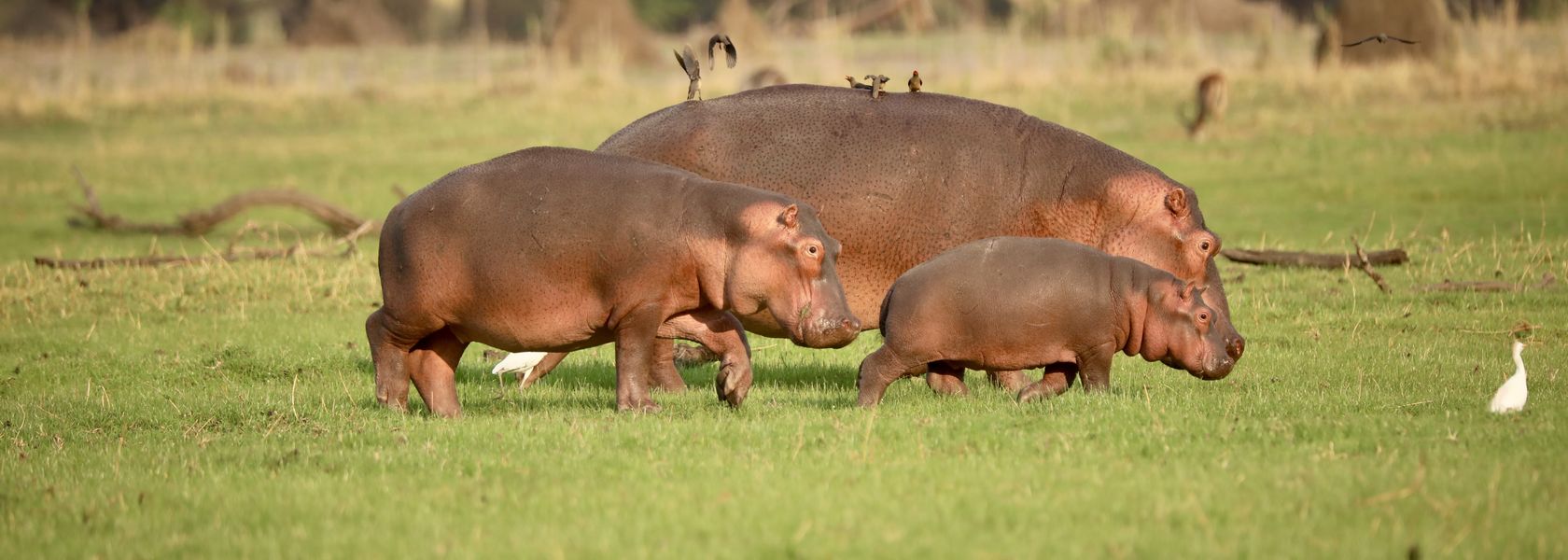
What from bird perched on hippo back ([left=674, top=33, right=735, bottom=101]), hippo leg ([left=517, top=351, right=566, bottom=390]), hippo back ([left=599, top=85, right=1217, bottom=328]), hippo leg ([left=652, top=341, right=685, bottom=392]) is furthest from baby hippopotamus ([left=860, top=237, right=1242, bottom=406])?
hippo leg ([left=517, top=351, right=566, bottom=390])

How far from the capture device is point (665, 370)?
9602 millimetres

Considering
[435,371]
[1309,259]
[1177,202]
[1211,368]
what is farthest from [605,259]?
[1309,259]

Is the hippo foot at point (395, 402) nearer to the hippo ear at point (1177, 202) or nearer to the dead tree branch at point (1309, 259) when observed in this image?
the hippo ear at point (1177, 202)

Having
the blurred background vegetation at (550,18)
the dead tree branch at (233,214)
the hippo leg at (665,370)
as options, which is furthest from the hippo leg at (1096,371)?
the blurred background vegetation at (550,18)

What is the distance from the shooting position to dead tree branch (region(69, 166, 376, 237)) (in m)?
18.2

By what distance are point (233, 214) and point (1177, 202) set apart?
483 inches

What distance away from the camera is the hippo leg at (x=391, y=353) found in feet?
27.3

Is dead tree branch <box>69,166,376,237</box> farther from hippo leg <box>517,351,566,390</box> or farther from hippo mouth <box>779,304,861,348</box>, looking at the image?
hippo mouth <box>779,304,861,348</box>

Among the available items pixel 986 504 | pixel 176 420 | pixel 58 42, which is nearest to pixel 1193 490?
pixel 986 504

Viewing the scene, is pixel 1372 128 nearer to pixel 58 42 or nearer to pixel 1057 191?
pixel 1057 191

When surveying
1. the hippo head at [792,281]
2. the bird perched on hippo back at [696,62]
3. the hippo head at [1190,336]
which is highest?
the bird perched on hippo back at [696,62]

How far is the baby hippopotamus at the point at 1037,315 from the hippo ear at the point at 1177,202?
720mm

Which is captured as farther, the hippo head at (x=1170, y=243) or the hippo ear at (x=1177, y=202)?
the hippo head at (x=1170, y=243)

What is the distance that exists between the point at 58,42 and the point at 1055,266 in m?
53.4
